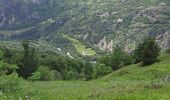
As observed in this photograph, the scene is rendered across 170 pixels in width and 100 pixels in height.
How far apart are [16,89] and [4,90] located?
31.5 inches

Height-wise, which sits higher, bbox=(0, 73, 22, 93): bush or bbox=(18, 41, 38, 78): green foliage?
bbox=(0, 73, 22, 93): bush

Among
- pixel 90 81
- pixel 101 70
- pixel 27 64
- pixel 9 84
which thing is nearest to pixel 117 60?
pixel 101 70

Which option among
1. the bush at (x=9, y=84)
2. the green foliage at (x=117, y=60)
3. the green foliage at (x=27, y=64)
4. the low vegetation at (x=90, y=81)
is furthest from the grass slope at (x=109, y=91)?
the green foliage at (x=117, y=60)

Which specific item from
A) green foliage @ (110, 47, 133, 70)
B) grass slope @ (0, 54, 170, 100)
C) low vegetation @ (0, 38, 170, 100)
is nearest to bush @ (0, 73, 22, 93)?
low vegetation @ (0, 38, 170, 100)

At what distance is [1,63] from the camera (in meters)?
29.1

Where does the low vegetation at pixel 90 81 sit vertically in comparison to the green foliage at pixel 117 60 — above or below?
above

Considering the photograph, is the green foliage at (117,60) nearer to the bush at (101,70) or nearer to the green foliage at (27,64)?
the bush at (101,70)

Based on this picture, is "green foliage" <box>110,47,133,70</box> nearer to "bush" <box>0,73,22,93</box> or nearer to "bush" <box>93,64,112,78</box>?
"bush" <box>93,64,112,78</box>

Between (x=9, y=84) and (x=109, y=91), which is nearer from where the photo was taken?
(x=9, y=84)

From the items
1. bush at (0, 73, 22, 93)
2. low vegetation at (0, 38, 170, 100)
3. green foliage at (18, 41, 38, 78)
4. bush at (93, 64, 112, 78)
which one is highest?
bush at (0, 73, 22, 93)

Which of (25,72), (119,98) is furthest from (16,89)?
(25,72)

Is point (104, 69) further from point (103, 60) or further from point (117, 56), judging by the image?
point (103, 60)

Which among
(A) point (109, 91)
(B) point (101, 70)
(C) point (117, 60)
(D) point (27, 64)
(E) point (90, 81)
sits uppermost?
(A) point (109, 91)

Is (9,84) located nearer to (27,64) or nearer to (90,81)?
(90,81)
